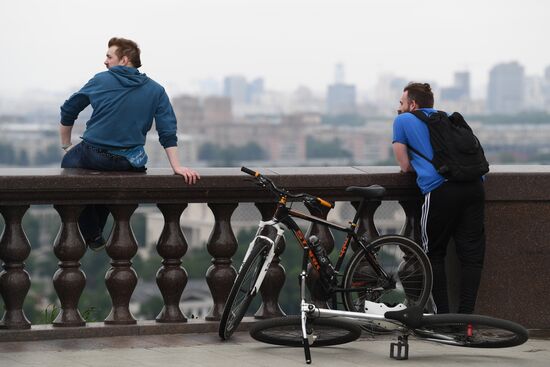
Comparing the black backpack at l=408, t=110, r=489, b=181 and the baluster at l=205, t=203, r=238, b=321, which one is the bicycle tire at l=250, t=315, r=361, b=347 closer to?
the baluster at l=205, t=203, r=238, b=321

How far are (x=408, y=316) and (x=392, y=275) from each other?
42 centimetres

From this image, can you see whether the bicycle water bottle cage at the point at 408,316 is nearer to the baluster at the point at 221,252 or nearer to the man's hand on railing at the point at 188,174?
the baluster at the point at 221,252

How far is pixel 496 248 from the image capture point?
7980 millimetres

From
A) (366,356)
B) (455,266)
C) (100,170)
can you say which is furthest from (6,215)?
(455,266)

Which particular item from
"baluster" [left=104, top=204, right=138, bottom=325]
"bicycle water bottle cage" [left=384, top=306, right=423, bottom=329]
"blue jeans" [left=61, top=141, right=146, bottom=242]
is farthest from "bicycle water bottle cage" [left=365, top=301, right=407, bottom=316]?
"blue jeans" [left=61, top=141, right=146, bottom=242]

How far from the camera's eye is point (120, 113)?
7477mm

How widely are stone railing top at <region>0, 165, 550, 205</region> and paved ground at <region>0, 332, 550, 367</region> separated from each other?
0.76m

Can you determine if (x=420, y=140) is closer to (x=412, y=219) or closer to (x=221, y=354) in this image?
(x=412, y=219)

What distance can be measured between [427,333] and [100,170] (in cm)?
196

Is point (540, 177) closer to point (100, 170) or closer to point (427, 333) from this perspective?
point (427, 333)

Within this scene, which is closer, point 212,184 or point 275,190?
point 275,190

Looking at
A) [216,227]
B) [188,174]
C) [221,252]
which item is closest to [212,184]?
[188,174]

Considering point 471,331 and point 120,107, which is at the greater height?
point 120,107

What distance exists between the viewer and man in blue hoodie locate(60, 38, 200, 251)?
7.48 meters
